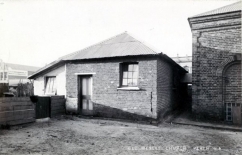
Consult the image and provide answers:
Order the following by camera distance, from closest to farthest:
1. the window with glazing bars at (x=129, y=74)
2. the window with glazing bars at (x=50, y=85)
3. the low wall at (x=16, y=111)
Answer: the low wall at (x=16, y=111), the window with glazing bars at (x=129, y=74), the window with glazing bars at (x=50, y=85)

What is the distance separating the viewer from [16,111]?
8500 millimetres

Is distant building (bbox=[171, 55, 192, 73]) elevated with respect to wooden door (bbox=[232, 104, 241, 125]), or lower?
elevated

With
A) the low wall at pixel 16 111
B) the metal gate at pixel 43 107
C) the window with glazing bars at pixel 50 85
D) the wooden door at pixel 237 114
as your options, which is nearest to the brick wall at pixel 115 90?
the metal gate at pixel 43 107

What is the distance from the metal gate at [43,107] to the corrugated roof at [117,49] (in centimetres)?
316

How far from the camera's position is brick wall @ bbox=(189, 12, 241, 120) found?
390 inches

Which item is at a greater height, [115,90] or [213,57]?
[213,57]

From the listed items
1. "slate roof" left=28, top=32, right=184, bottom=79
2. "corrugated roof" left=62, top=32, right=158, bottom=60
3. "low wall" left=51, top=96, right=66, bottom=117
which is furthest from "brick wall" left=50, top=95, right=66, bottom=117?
"corrugated roof" left=62, top=32, right=158, bottom=60

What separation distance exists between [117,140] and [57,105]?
6.07m

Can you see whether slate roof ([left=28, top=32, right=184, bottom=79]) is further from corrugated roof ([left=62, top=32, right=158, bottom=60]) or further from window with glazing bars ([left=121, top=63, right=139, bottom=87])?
window with glazing bars ([left=121, top=63, right=139, bottom=87])

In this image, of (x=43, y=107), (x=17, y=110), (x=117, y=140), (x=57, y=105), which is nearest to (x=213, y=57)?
(x=117, y=140)

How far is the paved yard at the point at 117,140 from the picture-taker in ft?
18.9

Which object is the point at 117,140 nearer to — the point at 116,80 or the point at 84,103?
the point at 116,80

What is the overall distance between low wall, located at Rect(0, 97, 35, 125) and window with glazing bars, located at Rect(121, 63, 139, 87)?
5.15m

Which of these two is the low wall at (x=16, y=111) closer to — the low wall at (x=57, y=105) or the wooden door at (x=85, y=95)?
the low wall at (x=57, y=105)
